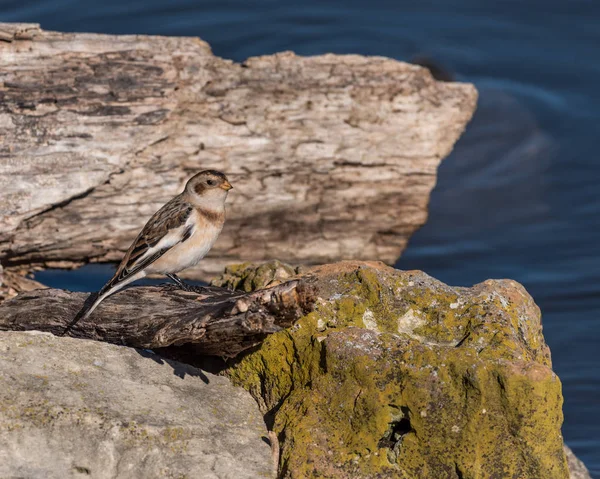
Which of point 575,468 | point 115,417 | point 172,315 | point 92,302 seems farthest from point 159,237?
point 575,468

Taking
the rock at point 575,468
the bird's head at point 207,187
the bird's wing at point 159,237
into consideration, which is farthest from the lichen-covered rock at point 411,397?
the bird's head at point 207,187

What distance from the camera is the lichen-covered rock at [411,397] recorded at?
4.61 m

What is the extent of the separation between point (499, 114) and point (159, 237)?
7407 mm

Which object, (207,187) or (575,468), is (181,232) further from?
(575,468)

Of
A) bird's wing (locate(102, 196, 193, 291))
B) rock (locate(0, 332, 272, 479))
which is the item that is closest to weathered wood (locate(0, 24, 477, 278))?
bird's wing (locate(102, 196, 193, 291))

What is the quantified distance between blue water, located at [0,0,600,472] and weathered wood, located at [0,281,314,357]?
12.6 feet

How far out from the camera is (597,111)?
12.3 metres

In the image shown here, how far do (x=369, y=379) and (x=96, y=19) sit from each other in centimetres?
986

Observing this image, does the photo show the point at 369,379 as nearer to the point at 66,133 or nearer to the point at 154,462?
the point at 154,462

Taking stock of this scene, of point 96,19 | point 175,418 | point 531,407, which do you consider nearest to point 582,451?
point 531,407

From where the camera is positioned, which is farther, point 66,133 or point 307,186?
point 307,186

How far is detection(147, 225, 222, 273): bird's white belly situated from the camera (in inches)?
249

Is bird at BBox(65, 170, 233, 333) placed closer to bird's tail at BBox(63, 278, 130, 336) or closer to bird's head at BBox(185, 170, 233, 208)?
bird's head at BBox(185, 170, 233, 208)

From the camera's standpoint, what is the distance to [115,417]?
14.9 feet
